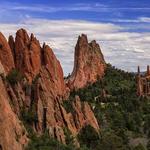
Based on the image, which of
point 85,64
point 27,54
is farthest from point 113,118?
point 85,64

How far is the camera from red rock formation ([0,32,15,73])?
104000mm

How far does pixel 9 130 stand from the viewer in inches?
2982

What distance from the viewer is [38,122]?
88500 millimetres

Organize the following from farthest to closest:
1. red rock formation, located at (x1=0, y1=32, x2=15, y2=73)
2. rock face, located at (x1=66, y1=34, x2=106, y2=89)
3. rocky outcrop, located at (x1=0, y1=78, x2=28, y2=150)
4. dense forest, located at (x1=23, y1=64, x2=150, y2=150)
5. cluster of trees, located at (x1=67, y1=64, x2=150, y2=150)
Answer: rock face, located at (x1=66, y1=34, x2=106, y2=89) < red rock formation, located at (x1=0, y1=32, x2=15, y2=73) < cluster of trees, located at (x1=67, y1=64, x2=150, y2=150) < dense forest, located at (x1=23, y1=64, x2=150, y2=150) < rocky outcrop, located at (x1=0, y1=78, x2=28, y2=150)

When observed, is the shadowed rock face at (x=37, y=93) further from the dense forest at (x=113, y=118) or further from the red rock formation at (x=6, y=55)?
the dense forest at (x=113, y=118)

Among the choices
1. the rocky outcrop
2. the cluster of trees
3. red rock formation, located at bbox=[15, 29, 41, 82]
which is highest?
red rock formation, located at bbox=[15, 29, 41, 82]

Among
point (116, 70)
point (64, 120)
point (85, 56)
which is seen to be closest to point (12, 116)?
point (64, 120)

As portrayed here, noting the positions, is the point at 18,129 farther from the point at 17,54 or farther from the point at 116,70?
the point at 116,70

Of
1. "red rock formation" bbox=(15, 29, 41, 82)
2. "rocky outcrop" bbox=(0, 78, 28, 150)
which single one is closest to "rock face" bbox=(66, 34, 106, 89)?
"red rock formation" bbox=(15, 29, 41, 82)

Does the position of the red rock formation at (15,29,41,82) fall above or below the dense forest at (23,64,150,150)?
above

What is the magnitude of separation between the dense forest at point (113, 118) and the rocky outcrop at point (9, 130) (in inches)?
77.4

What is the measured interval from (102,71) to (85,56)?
8.89m

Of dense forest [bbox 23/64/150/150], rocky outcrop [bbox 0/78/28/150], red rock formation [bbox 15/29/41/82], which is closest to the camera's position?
rocky outcrop [bbox 0/78/28/150]

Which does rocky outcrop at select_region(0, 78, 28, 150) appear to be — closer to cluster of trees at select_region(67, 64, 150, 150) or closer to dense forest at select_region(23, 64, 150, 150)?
dense forest at select_region(23, 64, 150, 150)
